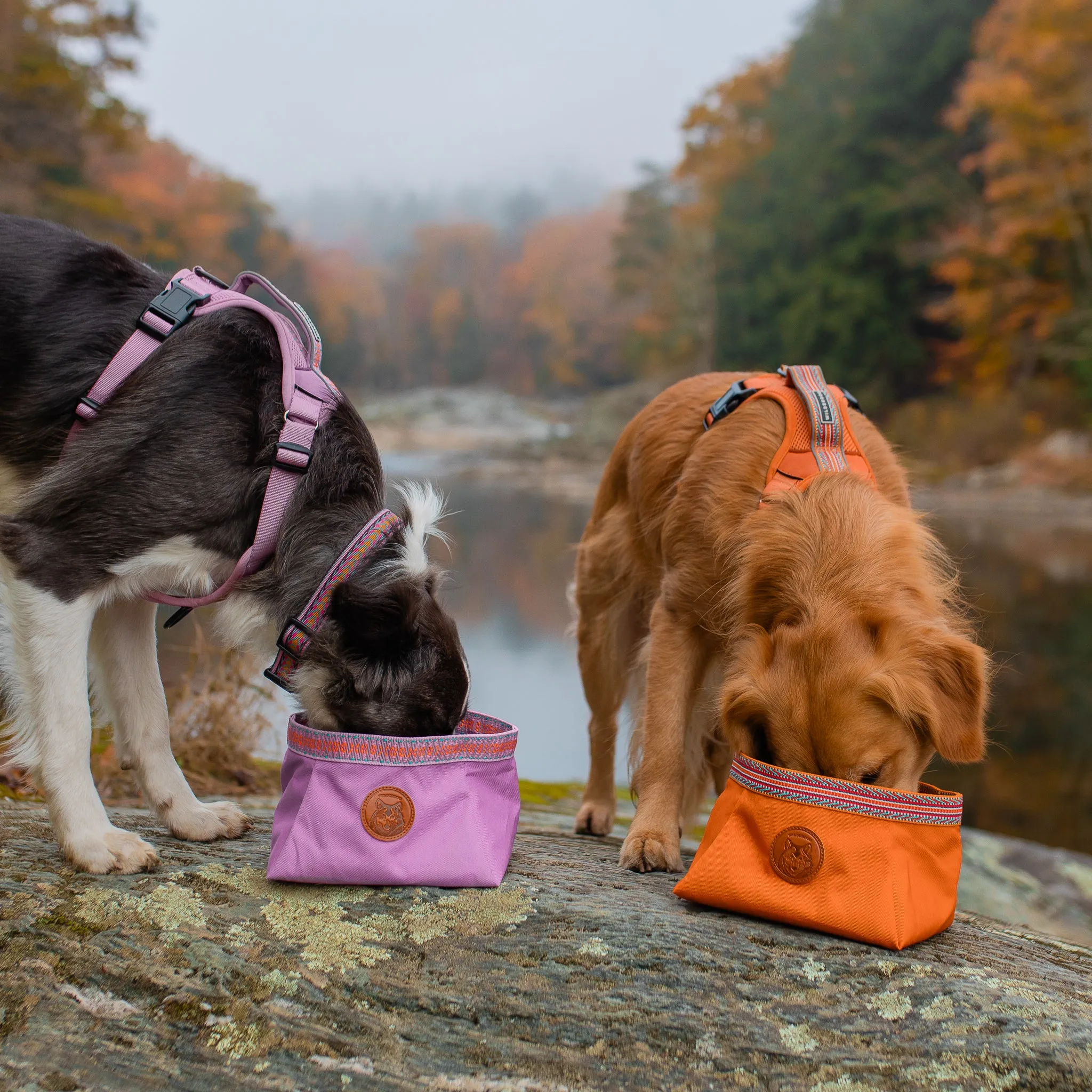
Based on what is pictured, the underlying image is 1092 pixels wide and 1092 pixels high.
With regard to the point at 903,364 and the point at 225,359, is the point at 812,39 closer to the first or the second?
the point at 903,364

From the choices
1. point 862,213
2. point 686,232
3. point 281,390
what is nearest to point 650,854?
point 281,390

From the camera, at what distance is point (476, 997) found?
214 cm

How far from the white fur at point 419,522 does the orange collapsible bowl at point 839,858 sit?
105 centimetres

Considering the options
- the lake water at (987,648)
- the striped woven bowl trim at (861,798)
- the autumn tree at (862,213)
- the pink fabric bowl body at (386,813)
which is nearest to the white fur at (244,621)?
the pink fabric bowl body at (386,813)

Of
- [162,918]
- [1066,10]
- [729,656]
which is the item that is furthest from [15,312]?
[1066,10]

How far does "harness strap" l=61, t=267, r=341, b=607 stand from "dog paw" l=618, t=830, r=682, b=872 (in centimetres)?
146

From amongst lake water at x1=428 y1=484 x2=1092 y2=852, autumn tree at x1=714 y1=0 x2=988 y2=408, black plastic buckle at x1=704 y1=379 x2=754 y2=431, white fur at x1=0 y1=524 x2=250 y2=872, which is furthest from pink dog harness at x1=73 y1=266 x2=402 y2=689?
autumn tree at x1=714 y1=0 x2=988 y2=408

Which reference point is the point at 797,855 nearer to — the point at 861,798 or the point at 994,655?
the point at 861,798

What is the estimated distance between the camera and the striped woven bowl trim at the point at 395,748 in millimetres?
2463

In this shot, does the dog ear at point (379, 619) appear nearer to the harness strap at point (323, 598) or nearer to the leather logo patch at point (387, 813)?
the harness strap at point (323, 598)

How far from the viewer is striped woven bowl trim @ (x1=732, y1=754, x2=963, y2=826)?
2.39 metres

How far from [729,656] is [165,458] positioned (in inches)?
71.6

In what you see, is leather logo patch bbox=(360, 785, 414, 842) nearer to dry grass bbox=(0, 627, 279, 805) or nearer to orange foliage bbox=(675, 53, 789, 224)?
dry grass bbox=(0, 627, 279, 805)

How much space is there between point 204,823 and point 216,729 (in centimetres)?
194
